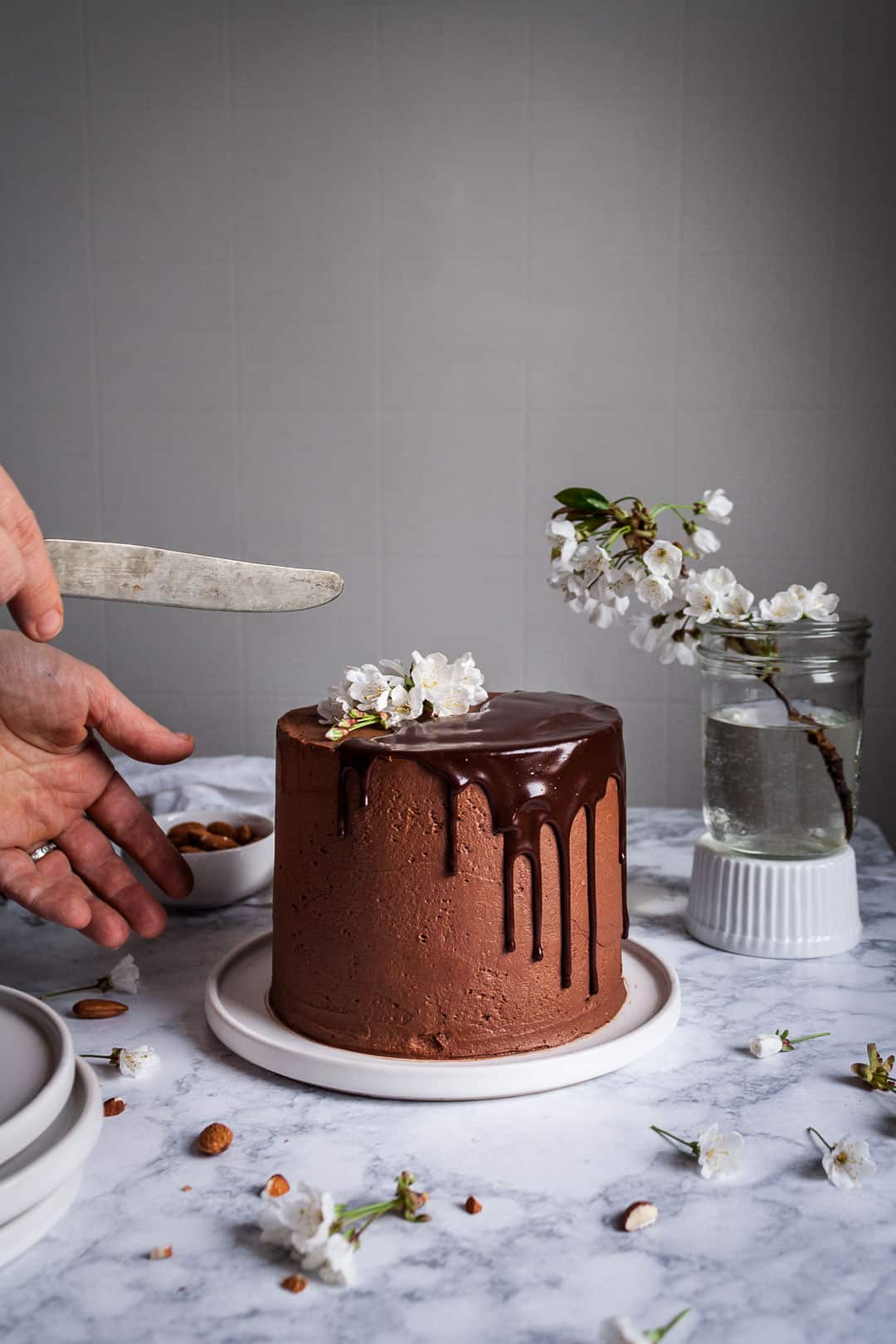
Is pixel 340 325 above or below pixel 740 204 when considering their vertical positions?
below

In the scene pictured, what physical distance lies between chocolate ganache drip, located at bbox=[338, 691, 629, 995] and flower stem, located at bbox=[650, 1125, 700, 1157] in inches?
5.8

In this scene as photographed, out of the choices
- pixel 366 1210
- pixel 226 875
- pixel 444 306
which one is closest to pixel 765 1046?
pixel 366 1210

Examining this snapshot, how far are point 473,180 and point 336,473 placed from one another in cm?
55

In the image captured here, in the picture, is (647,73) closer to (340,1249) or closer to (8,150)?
(8,150)

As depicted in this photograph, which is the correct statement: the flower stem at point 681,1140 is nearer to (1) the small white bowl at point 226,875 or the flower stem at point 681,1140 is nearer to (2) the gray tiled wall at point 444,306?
(1) the small white bowl at point 226,875

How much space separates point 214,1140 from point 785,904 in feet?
2.02

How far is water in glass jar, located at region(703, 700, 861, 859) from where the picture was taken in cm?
115

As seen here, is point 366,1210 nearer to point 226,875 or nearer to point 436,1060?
point 436,1060

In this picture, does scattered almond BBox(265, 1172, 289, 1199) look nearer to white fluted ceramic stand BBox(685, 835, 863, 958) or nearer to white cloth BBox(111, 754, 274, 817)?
white fluted ceramic stand BBox(685, 835, 863, 958)

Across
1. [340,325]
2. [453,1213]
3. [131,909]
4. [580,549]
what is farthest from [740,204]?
[453,1213]

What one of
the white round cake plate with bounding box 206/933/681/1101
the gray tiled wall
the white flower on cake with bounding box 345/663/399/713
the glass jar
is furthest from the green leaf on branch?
the gray tiled wall

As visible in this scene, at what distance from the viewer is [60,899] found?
3.60ft

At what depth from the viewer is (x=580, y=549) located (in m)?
1.16

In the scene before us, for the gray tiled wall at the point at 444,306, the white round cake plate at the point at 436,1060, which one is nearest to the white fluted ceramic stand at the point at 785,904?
the white round cake plate at the point at 436,1060
